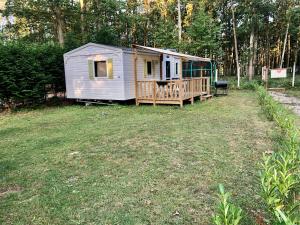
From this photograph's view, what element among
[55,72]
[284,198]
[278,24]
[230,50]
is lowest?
[284,198]

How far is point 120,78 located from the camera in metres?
10.7

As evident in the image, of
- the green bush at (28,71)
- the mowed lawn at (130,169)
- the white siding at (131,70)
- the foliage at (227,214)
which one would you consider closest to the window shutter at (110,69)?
the white siding at (131,70)

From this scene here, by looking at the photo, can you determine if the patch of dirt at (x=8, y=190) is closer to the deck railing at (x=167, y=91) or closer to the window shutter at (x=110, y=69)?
the deck railing at (x=167, y=91)

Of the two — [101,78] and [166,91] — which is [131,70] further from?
[166,91]

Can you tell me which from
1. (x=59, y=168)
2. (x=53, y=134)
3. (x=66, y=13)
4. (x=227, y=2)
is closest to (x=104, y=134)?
(x=53, y=134)

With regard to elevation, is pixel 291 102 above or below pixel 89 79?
below

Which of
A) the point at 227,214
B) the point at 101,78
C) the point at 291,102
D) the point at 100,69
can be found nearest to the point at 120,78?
the point at 101,78

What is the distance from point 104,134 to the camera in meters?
6.43

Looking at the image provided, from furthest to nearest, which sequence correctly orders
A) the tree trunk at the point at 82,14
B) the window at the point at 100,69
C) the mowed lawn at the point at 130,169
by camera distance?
the tree trunk at the point at 82,14, the window at the point at 100,69, the mowed lawn at the point at 130,169

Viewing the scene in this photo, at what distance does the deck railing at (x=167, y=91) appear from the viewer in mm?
10516

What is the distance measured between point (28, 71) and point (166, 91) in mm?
5453

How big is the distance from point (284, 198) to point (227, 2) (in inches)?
1062

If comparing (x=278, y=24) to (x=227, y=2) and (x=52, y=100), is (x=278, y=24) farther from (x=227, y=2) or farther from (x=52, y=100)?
(x=52, y=100)

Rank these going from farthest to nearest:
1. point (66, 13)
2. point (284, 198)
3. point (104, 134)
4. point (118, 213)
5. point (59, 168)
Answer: point (66, 13) < point (104, 134) < point (59, 168) < point (118, 213) < point (284, 198)
